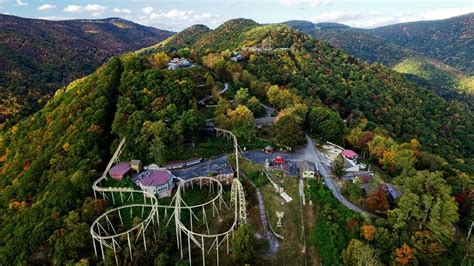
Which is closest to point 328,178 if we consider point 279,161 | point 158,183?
point 279,161

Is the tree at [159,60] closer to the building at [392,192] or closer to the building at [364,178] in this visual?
the building at [364,178]

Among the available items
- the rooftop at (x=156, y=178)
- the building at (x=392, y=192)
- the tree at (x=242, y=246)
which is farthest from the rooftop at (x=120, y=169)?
the building at (x=392, y=192)

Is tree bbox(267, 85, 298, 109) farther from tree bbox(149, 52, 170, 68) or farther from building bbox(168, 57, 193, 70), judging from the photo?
Answer: tree bbox(149, 52, 170, 68)

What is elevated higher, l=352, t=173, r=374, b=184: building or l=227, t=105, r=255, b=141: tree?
l=227, t=105, r=255, b=141: tree

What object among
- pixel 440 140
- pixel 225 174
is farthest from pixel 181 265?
pixel 440 140

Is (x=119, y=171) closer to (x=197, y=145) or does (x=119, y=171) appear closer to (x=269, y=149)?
(x=197, y=145)

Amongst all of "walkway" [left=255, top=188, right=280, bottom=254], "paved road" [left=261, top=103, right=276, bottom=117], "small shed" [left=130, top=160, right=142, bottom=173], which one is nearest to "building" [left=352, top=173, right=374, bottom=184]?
"walkway" [left=255, top=188, right=280, bottom=254]
